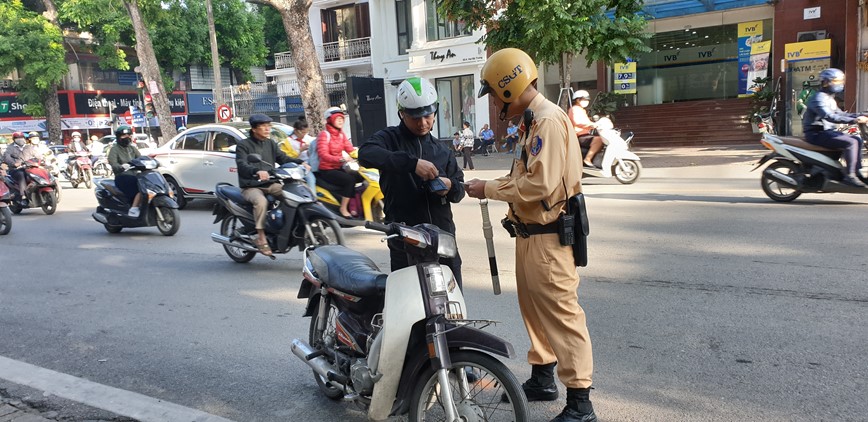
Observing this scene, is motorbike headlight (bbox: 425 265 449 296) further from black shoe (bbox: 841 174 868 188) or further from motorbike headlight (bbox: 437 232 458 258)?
black shoe (bbox: 841 174 868 188)

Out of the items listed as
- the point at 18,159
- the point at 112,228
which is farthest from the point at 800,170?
the point at 18,159

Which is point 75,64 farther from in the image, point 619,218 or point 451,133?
point 619,218

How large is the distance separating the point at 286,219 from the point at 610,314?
3770 mm

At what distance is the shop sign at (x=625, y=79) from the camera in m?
25.5

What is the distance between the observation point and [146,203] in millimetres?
10094

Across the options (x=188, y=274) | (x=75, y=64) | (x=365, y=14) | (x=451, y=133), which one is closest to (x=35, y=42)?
(x=75, y=64)

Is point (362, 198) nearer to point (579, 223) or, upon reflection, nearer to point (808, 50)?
point (579, 223)

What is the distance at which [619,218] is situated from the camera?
950 cm

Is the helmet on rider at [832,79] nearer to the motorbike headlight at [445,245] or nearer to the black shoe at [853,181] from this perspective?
the black shoe at [853,181]

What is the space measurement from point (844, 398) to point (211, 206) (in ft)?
40.4

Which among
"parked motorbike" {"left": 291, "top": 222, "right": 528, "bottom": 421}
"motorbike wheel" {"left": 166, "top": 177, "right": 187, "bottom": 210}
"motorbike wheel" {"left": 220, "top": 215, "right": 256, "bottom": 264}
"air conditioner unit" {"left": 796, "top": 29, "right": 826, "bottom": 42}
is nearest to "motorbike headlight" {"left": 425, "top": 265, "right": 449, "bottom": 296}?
"parked motorbike" {"left": 291, "top": 222, "right": 528, "bottom": 421}

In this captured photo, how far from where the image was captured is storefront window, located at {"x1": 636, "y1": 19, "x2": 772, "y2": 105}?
26688mm

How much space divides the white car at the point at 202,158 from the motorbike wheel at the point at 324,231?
17.3 ft

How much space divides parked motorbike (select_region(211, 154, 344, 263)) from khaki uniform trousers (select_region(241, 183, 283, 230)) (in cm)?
7
